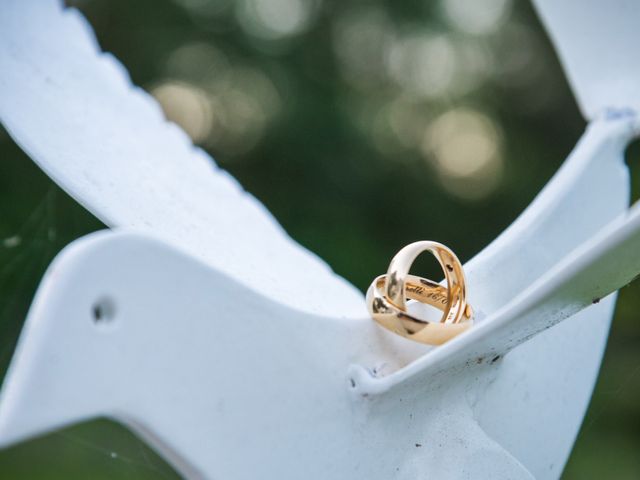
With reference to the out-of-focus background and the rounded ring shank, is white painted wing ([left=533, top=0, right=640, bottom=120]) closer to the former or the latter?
the rounded ring shank

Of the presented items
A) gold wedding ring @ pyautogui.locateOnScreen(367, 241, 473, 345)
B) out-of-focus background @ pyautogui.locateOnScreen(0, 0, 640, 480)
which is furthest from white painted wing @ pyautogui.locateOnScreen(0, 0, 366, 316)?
out-of-focus background @ pyautogui.locateOnScreen(0, 0, 640, 480)

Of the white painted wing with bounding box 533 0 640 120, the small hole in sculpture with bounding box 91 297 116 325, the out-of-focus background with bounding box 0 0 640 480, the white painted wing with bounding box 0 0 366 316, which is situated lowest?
the out-of-focus background with bounding box 0 0 640 480

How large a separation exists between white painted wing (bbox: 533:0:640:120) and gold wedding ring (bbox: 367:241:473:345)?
19 centimetres

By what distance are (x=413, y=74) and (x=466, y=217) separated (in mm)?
509

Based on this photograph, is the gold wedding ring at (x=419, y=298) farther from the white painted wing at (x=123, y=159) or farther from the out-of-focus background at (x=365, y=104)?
the out-of-focus background at (x=365, y=104)

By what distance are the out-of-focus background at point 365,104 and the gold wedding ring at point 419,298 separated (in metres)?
2.02

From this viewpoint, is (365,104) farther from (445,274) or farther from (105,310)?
(105,310)

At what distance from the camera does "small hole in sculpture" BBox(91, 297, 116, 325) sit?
0.91ft

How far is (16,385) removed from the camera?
10.2 inches

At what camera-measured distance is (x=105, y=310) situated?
0.28 metres

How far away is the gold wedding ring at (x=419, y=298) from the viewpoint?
37 centimetres

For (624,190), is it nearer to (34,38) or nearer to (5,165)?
(34,38)

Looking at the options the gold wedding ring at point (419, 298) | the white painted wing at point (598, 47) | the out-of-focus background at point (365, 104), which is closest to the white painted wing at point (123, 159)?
the gold wedding ring at point (419, 298)

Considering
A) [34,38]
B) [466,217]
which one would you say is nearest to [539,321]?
[34,38]
